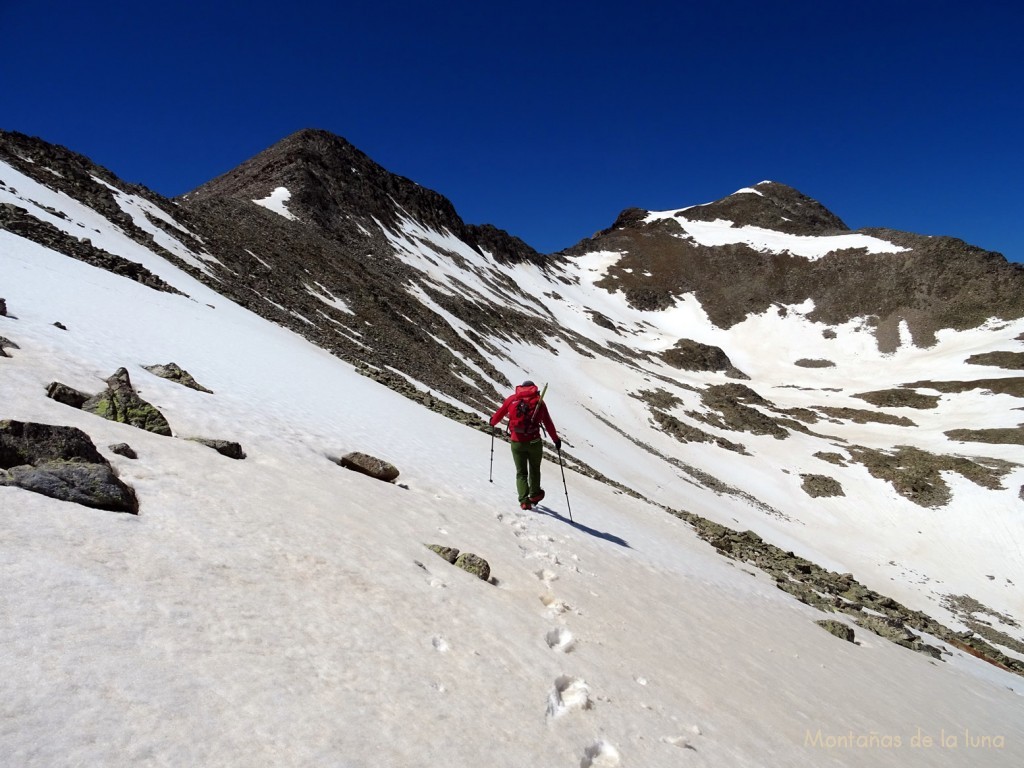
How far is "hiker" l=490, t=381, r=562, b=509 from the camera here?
34.2ft

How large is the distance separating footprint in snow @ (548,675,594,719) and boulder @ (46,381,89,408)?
7.02m

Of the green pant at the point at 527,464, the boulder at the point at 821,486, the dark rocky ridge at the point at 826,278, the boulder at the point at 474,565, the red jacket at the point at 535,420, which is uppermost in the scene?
the dark rocky ridge at the point at 826,278

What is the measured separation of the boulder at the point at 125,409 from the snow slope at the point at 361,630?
45cm

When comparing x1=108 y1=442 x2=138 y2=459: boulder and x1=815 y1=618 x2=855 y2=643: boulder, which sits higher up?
x1=815 y1=618 x2=855 y2=643: boulder

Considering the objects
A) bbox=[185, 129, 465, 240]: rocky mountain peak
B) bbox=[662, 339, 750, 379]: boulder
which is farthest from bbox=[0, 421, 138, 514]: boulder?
bbox=[662, 339, 750, 379]: boulder

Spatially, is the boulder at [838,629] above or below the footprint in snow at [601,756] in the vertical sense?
above

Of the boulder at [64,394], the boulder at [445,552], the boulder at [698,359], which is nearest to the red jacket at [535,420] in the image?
the boulder at [445,552]

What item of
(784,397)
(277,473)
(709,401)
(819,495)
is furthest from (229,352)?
(784,397)

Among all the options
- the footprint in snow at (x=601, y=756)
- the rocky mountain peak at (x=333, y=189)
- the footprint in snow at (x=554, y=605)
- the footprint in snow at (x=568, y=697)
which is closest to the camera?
the footprint in snow at (x=601, y=756)

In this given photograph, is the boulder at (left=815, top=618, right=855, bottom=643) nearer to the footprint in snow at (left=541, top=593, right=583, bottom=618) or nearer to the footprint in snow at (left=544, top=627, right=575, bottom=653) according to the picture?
the footprint in snow at (left=541, top=593, right=583, bottom=618)

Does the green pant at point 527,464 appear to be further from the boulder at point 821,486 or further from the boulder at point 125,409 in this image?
the boulder at point 821,486

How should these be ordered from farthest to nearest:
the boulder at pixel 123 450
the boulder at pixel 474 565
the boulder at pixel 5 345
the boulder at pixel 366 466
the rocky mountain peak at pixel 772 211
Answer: the rocky mountain peak at pixel 772 211 < the boulder at pixel 366 466 < the boulder at pixel 5 345 < the boulder at pixel 474 565 < the boulder at pixel 123 450

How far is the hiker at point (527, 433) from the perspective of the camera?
34.2 ft

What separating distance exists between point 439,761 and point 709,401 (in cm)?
5550
